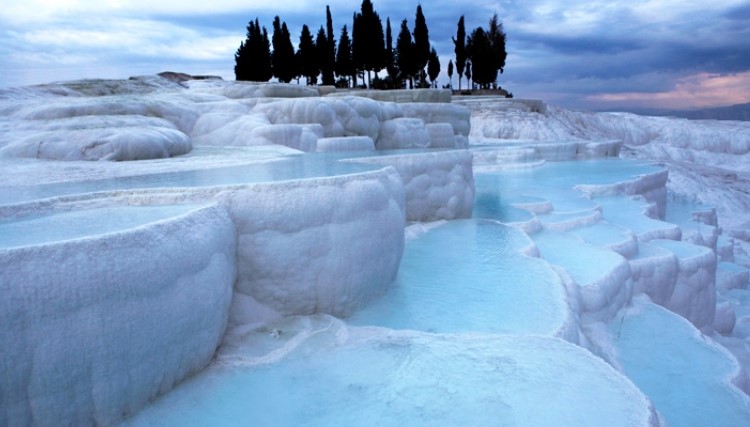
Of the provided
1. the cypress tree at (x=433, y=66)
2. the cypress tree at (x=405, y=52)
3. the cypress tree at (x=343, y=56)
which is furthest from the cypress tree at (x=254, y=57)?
the cypress tree at (x=433, y=66)

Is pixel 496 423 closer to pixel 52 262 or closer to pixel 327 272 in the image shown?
pixel 327 272

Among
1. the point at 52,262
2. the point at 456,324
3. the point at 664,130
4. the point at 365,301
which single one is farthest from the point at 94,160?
the point at 664,130

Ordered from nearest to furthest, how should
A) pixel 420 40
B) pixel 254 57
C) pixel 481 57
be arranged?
pixel 254 57
pixel 420 40
pixel 481 57

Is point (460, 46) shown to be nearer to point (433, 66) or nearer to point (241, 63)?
point (433, 66)

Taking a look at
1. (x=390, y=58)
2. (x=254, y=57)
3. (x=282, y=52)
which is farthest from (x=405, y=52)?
(x=254, y=57)

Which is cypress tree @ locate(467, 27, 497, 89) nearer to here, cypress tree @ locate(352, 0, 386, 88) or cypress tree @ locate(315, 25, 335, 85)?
cypress tree @ locate(352, 0, 386, 88)

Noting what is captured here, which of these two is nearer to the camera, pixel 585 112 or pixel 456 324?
pixel 456 324

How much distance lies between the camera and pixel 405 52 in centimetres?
2709

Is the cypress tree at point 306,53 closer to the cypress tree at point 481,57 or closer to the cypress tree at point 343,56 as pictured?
the cypress tree at point 343,56

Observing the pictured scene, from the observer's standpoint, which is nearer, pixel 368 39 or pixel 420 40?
pixel 368 39

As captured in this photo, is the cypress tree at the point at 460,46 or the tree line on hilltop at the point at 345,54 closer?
the tree line on hilltop at the point at 345,54

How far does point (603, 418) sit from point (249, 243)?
2181 mm

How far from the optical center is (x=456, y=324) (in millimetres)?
3572

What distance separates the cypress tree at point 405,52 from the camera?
2706 centimetres
